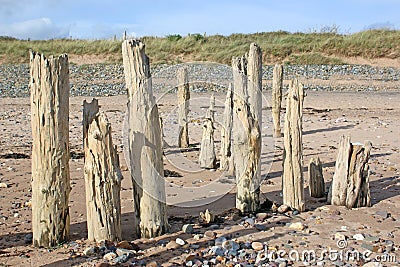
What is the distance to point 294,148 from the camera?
21.6ft

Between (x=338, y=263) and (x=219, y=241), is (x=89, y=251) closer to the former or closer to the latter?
(x=219, y=241)

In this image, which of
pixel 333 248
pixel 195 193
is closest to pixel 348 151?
pixel 333 248

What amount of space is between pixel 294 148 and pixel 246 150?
0.62 metres

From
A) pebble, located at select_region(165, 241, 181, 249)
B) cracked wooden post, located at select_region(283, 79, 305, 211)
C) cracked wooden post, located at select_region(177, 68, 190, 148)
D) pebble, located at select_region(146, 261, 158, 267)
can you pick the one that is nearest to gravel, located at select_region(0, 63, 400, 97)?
cracked wooden post, located at select_region(177, 68, 190, 148)

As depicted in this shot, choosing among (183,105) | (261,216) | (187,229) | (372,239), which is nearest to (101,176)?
(187,229)

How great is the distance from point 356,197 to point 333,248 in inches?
55.2

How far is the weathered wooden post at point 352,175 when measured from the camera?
662 centimetres

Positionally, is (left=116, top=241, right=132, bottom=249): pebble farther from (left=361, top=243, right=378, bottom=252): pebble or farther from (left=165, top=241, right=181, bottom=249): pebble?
(left=361, top=243, right=378, bottom=252): pebble

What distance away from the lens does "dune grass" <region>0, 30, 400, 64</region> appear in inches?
1309

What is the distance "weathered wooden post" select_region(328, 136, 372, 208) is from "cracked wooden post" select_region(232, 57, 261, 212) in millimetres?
1071

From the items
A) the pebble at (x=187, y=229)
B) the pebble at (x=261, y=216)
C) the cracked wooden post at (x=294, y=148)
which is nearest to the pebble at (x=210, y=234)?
the pebble at (x=187, y=229)

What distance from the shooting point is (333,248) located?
5.49 m

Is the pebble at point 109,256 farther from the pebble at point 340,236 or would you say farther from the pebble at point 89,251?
the pebble at point 340,236

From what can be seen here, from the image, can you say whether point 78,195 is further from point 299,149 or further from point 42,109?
point 299,149
